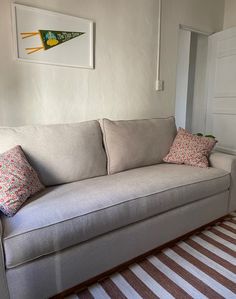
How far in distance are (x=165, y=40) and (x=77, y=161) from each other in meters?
2.02

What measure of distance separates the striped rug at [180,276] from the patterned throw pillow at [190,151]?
0.69 metres

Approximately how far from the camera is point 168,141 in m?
2.35

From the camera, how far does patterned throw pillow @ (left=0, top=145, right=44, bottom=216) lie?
1247mm

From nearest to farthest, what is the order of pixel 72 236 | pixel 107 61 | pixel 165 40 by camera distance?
1. pixel 72 236
2. pixel 107 61
3. pixel 165 40

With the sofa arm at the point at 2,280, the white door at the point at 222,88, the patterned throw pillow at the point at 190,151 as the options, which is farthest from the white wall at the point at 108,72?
the sofa arm at the point at 2,280

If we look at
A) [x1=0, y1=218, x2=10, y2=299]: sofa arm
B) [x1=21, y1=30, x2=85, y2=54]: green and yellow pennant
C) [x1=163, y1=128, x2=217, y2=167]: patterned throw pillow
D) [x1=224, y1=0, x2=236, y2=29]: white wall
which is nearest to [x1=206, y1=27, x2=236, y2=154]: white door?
[x1=224, y1=0, x2=236, y2=29]: white wall

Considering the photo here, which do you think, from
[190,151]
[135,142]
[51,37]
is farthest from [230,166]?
[51,37]

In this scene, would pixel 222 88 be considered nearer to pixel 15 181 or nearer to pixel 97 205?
pixel 97 205

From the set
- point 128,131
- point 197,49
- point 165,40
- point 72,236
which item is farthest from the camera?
point 197,49

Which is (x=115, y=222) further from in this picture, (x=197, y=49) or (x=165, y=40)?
(x=197, y=49)

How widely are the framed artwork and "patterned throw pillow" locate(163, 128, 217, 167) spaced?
1194 millimetres

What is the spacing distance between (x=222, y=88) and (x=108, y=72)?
5.84ft

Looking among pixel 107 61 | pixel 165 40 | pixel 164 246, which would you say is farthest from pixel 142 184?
pixel 165 40

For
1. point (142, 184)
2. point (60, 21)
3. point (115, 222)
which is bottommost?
point (115, 222)
